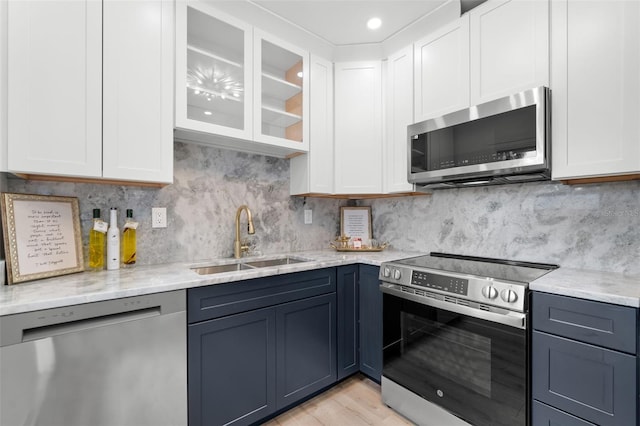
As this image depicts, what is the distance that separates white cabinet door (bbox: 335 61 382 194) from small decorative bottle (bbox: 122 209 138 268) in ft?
4.83

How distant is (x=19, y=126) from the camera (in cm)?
124

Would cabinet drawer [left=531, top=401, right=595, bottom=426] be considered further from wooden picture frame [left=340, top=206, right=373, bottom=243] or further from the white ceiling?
the white ceiling

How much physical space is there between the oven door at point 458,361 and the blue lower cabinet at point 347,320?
275mm

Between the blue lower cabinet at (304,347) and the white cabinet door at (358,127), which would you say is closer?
the blue lower cabinet at (304,347)

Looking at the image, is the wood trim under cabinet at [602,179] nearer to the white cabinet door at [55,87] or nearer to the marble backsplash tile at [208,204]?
the marble backsplash tile at [208,204]

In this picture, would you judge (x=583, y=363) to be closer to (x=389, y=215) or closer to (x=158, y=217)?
(x=389, y=215)

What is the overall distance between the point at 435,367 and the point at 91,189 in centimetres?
222

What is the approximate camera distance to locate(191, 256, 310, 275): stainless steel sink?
1901mm

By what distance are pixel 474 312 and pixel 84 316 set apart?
1.74 metres

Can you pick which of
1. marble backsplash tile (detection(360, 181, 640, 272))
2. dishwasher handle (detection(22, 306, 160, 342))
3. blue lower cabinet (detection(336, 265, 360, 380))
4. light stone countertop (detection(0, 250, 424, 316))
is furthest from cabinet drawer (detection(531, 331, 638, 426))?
dishwasher handle (detection(22, 306, 160, 342))

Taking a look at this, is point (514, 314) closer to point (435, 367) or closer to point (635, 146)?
point (435, 367)

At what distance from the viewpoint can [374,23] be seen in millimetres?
2092

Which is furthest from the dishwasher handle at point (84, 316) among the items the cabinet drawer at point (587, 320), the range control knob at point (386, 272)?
the cabinet drawer at point (587, 320)

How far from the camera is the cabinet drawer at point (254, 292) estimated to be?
4.71ft
